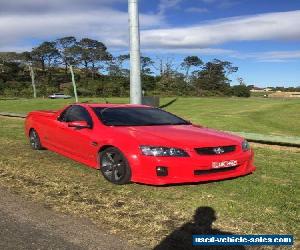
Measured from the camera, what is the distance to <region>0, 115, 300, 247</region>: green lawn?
5.14 m

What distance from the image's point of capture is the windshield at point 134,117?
798 cm

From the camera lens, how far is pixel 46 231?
4949mm

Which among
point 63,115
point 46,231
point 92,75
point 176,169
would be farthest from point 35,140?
point 92,75

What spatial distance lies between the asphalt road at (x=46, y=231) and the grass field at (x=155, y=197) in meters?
0.19

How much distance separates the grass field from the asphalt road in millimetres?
191

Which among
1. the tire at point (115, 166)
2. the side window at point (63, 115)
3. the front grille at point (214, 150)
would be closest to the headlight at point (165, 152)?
the front grille at point (214, 150)

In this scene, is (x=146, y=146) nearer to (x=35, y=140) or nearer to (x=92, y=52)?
(x=35, y=140)

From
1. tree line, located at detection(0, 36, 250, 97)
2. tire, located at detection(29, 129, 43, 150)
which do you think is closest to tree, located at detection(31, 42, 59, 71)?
tree line, located at detection(0, 36, 250, 97)

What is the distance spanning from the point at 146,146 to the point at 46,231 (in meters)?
2.26

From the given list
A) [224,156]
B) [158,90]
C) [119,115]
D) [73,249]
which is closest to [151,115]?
A: [119,115]

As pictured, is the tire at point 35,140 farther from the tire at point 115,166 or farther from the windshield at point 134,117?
the tire at point 115,166

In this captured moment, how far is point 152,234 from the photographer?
4863mm

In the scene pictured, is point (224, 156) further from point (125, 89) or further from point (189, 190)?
point (125, 89)

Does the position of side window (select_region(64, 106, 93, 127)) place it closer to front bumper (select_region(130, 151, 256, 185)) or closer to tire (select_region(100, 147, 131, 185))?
tire (select_region(100, 147, 131, 185))
